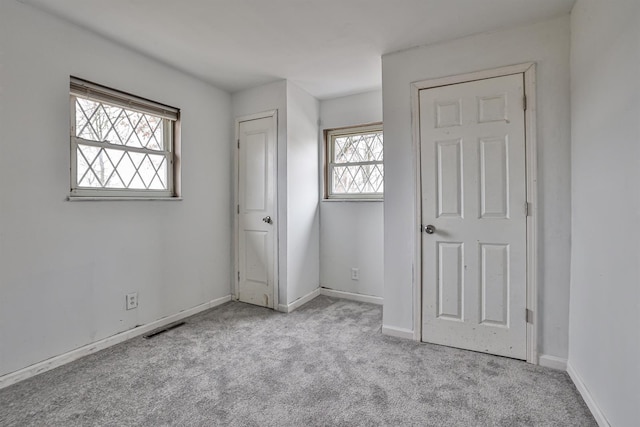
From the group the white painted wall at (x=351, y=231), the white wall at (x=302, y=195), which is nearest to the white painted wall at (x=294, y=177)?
the white wall at (x=302, y=195)

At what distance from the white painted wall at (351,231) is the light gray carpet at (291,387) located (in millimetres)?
1006

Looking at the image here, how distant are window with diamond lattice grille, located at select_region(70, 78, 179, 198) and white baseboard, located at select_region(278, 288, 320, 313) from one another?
1.55 metres

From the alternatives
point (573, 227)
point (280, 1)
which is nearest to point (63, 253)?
point (280, 1)

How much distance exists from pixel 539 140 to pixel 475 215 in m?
0.63

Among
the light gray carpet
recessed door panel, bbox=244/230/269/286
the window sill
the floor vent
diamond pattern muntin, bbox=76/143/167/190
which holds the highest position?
diamond pattern muntin, bbox=76/143/167/190

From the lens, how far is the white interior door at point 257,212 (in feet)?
10.6

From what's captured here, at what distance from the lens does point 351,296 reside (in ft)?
11.7

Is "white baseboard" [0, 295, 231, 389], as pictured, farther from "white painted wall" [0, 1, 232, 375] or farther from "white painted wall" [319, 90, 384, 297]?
"white painted wall" [319, 90, 384, 297]

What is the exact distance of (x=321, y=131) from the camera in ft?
12.2

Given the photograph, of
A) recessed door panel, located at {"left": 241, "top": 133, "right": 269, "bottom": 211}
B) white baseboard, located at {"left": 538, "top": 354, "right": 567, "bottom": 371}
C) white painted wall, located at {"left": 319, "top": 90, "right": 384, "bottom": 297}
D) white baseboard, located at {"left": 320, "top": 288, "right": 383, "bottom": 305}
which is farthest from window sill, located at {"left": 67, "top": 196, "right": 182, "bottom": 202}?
white baseboard, located at {"left": 538, "top": 354, "right": 567, "bottom": 371}

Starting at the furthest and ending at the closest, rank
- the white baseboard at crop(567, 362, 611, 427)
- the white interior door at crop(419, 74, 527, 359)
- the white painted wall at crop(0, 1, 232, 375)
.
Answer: the white interior door at crop(419, 74, 527, 359) → the white painted wall at crop(0, 1, 232, 375) → the white baseboard at crop(567, 362, 611, 427)

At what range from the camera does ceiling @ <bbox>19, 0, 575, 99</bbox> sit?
6.35ft

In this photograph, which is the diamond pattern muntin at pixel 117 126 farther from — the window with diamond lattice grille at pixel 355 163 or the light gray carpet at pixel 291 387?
the window with diamond lattice grille at pixel 355 163

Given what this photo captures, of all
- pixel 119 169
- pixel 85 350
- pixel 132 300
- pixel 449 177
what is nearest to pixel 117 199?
pixel 119 169
